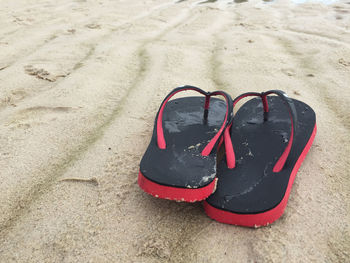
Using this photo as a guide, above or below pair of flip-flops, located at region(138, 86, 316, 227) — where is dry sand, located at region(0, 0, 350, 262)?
below

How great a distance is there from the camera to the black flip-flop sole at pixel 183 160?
0.90m

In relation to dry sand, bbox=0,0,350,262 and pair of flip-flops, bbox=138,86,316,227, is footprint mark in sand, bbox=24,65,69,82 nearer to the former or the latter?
dry sand, bbox=0,0,350,262

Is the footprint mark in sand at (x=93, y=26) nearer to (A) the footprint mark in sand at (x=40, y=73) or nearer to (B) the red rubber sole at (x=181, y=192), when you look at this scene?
(A) the footprint mark in sand at (x=40, y=73)

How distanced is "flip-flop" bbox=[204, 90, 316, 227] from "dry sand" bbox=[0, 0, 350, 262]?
2.2 inches

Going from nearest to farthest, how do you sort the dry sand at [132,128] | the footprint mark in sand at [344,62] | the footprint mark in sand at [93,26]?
the dry sand at [132,128] → the footprint mark in sand at [344,62] → the footprint mark in sand at [93,26]

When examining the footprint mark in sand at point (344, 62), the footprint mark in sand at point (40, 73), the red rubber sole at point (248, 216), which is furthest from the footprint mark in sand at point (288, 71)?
the footprint mark in sand at point (40, 73)

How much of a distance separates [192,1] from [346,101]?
3.28 metres

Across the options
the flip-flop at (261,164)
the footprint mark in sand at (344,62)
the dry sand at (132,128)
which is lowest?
the dry sand at (132,128)

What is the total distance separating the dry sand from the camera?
858mm

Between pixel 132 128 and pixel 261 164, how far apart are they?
24.9 inches

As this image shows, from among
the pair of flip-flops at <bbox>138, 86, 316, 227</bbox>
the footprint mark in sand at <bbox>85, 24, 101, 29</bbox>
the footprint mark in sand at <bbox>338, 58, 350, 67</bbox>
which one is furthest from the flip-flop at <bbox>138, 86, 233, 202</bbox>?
the footprint mark in sand at <bbox>85, 24, 101, 29</bbox>

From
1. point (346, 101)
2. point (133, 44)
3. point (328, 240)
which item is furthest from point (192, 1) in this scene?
point (328, 240)

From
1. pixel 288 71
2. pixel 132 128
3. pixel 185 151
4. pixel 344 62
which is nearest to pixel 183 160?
pixel 185 151

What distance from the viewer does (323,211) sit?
0.95 m
